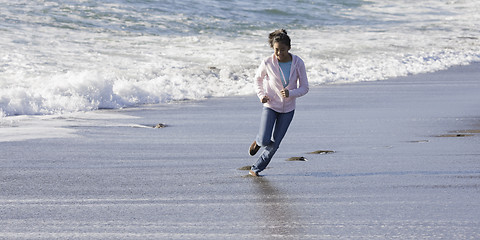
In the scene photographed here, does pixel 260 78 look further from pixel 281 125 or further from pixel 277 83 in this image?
pixel 281 125

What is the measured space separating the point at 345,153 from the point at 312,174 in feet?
3.52

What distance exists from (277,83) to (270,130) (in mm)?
389

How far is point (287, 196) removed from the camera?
566 cm

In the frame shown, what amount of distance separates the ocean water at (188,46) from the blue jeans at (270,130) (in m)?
→ 5.12

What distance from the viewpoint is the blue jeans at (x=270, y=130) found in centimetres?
627

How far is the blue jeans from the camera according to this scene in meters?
6.27

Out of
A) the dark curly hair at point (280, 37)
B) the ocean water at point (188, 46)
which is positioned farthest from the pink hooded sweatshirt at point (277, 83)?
the ocean water at point (188, 46)

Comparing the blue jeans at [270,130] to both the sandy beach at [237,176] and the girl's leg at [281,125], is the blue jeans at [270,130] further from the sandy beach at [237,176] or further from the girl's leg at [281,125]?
the sandy beach at [237,176]

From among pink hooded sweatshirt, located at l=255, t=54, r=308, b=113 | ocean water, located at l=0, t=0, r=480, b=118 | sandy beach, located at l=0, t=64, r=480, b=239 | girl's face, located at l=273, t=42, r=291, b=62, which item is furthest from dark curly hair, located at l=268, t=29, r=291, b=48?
ocean water, located at l=0, t=0, r=480, b=118

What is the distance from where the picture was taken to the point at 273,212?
5148 millimetres

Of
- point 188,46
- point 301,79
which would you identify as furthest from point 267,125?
point 188,46

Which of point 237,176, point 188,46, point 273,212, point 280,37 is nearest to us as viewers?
point 273,212

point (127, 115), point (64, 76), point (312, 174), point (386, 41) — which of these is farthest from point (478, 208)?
point (386, 41)

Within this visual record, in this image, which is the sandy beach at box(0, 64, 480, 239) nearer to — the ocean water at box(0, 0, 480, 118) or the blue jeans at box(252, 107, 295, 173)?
the blue jeans at box(252, 107, 295, 173)
